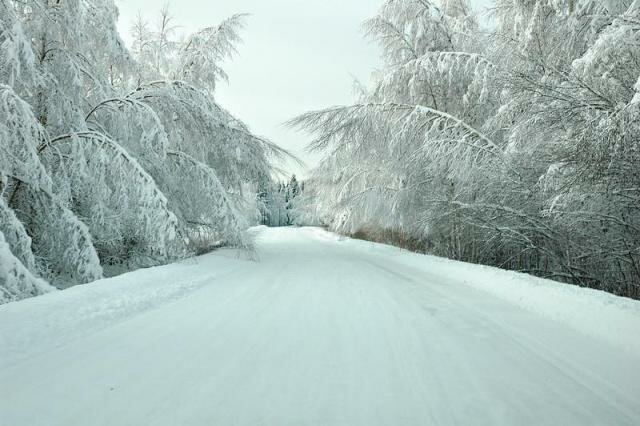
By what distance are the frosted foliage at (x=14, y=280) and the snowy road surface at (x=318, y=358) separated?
1.73 feet

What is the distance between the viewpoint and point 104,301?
5.13m

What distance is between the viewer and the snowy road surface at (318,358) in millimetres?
2541

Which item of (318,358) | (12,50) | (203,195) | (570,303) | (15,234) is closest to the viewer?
(318,358)

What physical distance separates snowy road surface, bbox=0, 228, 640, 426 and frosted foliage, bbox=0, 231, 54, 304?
528 mm

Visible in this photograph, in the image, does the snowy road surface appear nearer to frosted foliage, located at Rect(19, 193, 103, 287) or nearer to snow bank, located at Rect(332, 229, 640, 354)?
snow bank, located at Rect(332, 229, 640, 354)

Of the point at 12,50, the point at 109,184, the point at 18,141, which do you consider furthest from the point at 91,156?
the point at 12,50

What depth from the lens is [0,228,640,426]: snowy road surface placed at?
2.54 m

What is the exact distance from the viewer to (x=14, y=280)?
5.02 metres

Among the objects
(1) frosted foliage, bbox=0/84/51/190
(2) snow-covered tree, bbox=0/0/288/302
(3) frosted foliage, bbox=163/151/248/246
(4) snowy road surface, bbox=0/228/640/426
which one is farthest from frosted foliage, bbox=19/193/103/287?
(3) frosted foliage, bbox=163/151/248/246

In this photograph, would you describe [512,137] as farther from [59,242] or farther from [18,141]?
[59,242]

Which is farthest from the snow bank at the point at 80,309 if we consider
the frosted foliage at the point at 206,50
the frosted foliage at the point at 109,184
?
the frosted foliage at the point at 206,50

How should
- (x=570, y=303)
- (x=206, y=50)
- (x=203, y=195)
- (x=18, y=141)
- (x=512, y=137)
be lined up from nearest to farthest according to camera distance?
(x=570, y=303) → (x=18, y=141) → (x=512, y=137) → (x=203, y=195) → (x=206, y=50)

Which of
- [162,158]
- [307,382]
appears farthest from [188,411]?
[162,158]

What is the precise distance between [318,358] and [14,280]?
4078 millimetres
